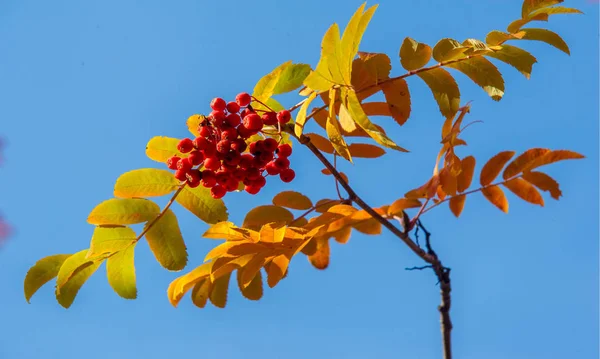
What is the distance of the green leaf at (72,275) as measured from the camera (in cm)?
195

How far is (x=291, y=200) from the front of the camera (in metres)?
2.19

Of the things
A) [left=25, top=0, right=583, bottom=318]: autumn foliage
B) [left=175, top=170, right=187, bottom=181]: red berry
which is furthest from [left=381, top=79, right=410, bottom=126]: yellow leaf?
[left=175, top=170, right=187, bottom=181]: red berry

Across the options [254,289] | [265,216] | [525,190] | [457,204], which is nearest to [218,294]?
[254,289]

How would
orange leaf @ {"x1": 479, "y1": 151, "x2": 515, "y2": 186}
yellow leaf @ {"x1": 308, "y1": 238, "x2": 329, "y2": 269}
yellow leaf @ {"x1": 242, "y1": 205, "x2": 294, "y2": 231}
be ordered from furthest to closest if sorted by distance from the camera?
yellow leaf @ {"x1": 308, "y1": 238, "x2": 329, "y2": 269}, orange leaf @ {"x1": 479, "y1": 151, "x2": 515, "y2": 186}, yellow leaf @ {"x1": 242, "y1": 205, "x2": 294, "y2": 231}

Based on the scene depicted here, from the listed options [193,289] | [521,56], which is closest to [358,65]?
[521,56]

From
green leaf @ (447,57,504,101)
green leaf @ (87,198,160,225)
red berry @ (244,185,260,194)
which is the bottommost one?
green leaf @ (87,198,160,225)

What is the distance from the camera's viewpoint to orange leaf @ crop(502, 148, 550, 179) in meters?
2.20

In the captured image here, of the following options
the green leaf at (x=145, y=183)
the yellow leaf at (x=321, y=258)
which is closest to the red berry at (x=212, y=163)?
the green leaf at (x=145, y=183)

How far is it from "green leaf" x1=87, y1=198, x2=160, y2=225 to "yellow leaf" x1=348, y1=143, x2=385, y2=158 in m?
0.71

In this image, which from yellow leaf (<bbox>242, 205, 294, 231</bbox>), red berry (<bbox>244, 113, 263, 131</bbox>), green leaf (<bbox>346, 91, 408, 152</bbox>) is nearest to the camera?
green leaf (<bbox>346, 91, 408, 152</bbox>)

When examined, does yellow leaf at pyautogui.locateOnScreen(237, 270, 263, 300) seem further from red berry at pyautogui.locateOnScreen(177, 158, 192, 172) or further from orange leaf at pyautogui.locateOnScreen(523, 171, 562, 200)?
orange leaf at pyautogui.locateOnScreen(523, 171, 562, 200)

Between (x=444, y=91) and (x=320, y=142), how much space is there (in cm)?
46

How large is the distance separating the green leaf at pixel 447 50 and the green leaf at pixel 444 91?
0.06 metres

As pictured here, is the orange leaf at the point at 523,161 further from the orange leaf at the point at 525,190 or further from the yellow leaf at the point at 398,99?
the yellow leaf at the point at 398,99
